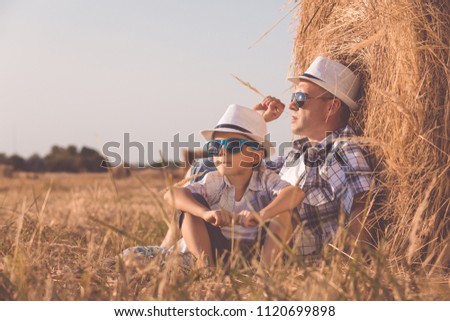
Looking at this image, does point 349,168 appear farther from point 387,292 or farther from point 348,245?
point 387,292

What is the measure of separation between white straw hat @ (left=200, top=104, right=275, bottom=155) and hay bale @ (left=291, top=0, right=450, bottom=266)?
0.69m

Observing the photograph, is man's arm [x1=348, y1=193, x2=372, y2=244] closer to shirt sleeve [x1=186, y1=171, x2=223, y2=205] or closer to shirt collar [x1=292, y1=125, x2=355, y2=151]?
shirt collar [x1=292, y1=125, x2=355, y2=151]

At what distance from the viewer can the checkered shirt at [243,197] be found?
4.16 m

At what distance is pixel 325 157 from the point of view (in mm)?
4398

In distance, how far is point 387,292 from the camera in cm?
274

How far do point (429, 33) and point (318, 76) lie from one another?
31.6 inches

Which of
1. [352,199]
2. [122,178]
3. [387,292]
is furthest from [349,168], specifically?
[122,178]

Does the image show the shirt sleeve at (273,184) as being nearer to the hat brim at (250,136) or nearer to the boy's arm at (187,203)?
the hat brim at (250,136)

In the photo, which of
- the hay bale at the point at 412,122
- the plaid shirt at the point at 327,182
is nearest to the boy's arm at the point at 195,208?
the plaid shirt at the point at 327,182

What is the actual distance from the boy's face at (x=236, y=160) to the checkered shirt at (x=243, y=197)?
2.8 inches

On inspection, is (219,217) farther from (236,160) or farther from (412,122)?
(412,122)

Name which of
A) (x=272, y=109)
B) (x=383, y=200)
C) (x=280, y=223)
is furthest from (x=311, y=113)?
(x=280, y=223)

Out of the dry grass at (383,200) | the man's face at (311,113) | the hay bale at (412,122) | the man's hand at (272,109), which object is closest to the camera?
the dry grass at (383,200)
